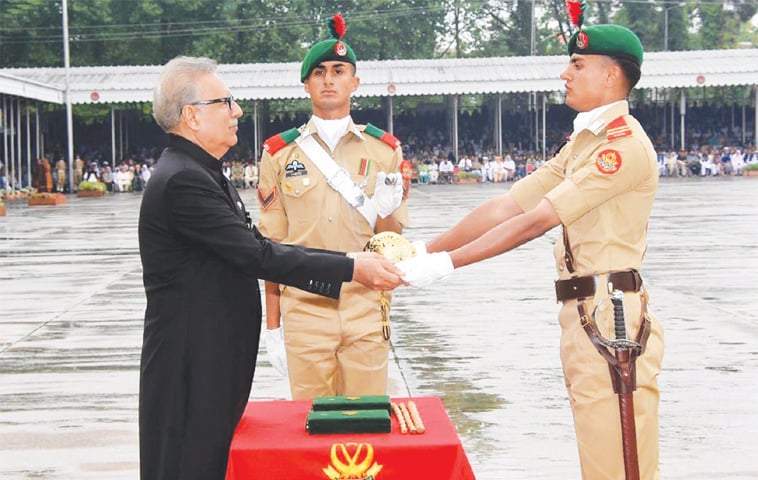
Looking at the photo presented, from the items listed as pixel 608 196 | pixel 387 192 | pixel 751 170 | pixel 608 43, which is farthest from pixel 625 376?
pixel 751 170

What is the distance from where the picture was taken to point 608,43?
4.08 metres

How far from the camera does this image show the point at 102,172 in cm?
4297

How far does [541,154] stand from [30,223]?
25968 millimetres

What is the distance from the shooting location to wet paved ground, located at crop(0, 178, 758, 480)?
20.7 feet

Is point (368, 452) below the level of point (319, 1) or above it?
below

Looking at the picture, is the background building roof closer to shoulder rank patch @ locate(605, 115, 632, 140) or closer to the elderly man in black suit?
the elderly man in black suit

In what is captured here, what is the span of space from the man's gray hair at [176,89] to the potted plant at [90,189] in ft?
118

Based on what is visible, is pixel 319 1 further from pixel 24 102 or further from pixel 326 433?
pixel 326 433

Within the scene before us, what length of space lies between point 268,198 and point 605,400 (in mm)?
1837

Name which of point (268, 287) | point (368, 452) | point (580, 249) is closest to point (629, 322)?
point (580, 249)

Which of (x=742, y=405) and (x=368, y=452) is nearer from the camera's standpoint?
(x=368, y=452)

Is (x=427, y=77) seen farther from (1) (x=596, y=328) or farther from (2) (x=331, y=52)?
(1) (x=596, y=328)

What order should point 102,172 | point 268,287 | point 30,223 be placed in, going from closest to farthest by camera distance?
point 268,287 < point 30,223 < point 102,172

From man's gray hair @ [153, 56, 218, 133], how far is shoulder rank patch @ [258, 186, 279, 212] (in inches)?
48.3
